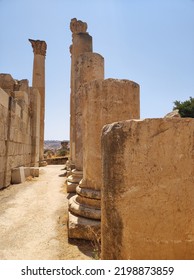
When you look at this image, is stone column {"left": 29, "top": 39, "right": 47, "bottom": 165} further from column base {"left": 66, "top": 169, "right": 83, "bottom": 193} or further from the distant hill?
the distant hill

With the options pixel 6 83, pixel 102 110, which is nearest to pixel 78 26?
pixel 6 83

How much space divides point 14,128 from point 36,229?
589 cm

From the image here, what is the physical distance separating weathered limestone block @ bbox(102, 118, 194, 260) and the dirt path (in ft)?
5.67

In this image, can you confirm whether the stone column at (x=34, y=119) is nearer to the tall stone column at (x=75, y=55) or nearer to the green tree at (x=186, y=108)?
the tall stone column at (x=75, y=55)

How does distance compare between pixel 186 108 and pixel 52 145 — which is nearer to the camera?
pixel 186 108

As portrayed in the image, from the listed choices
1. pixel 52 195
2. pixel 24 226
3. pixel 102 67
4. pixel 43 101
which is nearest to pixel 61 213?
pixel 24 226

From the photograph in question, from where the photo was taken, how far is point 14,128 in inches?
367

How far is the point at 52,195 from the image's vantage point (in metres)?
7.01

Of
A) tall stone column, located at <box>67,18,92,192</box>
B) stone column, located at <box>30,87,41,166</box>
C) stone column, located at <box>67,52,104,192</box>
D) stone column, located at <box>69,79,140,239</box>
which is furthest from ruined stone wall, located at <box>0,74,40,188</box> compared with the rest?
stone column, located at <box>69,79,140,239</box>

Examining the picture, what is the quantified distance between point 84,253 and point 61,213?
186 centimetres

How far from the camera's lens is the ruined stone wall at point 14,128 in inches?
311

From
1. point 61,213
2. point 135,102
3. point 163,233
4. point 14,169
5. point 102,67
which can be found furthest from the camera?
point 14,169

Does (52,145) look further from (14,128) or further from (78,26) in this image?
(14,128)

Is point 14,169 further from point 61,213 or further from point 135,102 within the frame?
point 135,102
